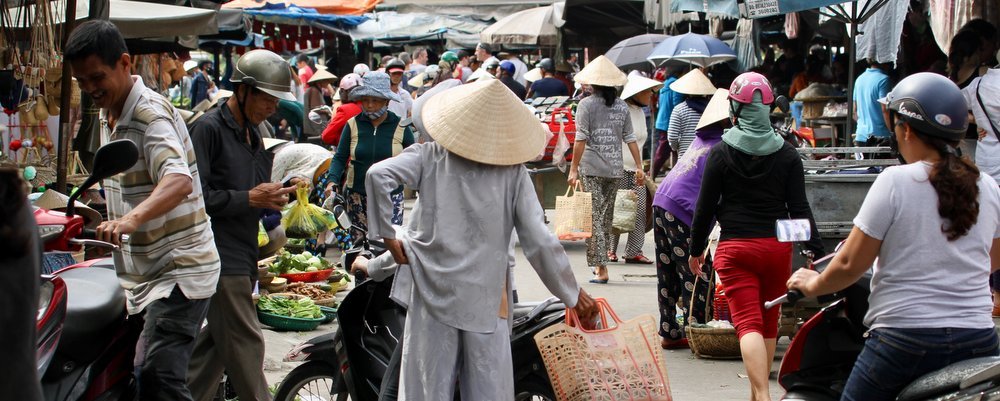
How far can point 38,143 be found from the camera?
9219 mm

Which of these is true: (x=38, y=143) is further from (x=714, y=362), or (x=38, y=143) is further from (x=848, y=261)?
(x=848, y=261)

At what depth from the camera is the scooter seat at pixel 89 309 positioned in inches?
157

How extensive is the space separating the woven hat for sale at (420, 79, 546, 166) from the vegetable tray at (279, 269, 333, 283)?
513cm

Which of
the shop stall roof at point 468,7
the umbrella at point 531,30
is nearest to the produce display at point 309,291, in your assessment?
the umbrella at point 531,30

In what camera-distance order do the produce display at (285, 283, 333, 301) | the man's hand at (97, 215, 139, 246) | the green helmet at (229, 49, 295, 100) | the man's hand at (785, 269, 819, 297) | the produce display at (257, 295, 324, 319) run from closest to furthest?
the man's hand at (97, 215, 139, 246) → the man's hand at (785, 269, 819, 297) → the green helmet at (229, 49, 295, 100) → the produce display at (257, 295, 324, 319) → the produce display at (285, 283, 333, 301)

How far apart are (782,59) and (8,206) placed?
56.6ft

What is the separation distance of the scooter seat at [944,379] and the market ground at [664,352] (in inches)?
121

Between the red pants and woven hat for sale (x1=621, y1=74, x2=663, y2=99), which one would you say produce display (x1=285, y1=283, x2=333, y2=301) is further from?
the red pants

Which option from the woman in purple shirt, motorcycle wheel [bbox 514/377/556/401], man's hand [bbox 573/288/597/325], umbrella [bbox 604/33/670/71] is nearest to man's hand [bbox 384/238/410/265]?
man's hand [bbox 573/288/597/325]

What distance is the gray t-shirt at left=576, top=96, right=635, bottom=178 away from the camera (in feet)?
33.9

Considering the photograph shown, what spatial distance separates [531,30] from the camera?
22656 millimetres

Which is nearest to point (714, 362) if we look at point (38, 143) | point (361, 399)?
point (361, 399)

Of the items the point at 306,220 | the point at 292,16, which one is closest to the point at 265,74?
the point at 306,220

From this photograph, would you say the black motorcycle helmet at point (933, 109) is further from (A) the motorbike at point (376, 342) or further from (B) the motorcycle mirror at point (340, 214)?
(B) the motorcycle mirror at point (340, 214)
